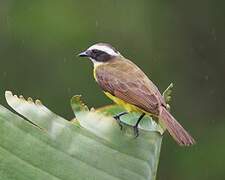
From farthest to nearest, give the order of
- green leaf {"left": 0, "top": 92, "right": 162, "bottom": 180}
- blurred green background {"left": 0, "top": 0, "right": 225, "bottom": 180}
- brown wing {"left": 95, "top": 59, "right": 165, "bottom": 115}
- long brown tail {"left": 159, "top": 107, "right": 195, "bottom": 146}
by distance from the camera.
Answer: blurred green background {"left": 0, "top": 0, "right": 225, "bottom": 180}
brown wing {"left": 95, "top": 59, "right": 165, "bottom": 115}
long brown tail {"left": 159, "top": 107, "right": 195, "bottom": 146}
green leaf {"left": 0, "top": 92, "right": 162, "bottom": 180}

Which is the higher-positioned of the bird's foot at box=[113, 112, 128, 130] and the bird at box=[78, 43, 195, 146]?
the bird's foot at box=[113, 112, 128, 130]

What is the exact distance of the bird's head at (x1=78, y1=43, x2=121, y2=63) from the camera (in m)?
4.46

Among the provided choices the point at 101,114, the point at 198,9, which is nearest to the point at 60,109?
the point at 198,9

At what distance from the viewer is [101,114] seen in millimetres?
2639

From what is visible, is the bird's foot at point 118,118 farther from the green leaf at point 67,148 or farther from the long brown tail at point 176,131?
the long brown tail at point 176,131

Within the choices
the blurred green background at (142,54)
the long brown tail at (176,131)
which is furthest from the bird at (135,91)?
the blurred green background at (142,54)

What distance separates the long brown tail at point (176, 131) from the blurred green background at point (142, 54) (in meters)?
7.63

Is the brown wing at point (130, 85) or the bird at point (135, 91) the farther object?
the brown wing at point (130, 85)

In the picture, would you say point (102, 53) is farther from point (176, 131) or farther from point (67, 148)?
point (67, 148)

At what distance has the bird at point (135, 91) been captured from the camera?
3453 millimetres

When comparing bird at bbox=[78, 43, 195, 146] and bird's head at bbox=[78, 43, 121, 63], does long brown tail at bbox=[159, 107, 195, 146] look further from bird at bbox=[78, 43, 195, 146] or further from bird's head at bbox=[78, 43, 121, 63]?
bird's head at bbox=[78, 43, 121, 63]

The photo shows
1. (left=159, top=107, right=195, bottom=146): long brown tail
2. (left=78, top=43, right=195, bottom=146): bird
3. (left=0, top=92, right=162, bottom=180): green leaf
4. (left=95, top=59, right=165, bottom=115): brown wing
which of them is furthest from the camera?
(left=95, top=59, right=165, bottom=115): brown wing

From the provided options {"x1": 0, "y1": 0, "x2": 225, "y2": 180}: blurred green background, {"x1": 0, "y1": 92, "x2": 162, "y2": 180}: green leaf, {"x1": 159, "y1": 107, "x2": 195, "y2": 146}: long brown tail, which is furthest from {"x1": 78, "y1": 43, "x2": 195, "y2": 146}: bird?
{"x1": 0, "y1": 0, "x2": 225, "y2": 180}: blurred green background

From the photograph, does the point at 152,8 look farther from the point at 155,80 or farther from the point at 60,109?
the point at 60,109
